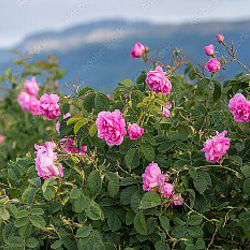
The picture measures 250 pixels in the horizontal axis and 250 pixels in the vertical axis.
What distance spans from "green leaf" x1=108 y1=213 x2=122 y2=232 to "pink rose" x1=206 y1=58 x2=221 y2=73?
0.59m

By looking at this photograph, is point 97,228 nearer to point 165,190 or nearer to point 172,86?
point 165,190

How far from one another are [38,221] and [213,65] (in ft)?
2.50

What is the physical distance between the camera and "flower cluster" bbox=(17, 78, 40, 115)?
3.24 meters

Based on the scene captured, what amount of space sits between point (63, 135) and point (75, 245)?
0.38m

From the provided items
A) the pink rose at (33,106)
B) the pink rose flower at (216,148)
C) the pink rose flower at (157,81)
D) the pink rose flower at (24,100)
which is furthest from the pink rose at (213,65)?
the pink rose flower at (24,100)

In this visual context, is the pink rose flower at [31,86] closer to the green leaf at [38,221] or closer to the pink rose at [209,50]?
the pink rose at [209,50]

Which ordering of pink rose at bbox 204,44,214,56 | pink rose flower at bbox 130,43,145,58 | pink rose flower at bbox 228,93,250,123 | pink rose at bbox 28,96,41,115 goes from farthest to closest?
1. pink rose at bbox 28,96,41,115
2. pink rose flower at bbox 130,43,145,58
3. pink rose at bbox 204,44,214,56
4. pink rose flower at bbox 228,93,250,123

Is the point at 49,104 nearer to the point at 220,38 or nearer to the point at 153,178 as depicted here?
the point at 153,178

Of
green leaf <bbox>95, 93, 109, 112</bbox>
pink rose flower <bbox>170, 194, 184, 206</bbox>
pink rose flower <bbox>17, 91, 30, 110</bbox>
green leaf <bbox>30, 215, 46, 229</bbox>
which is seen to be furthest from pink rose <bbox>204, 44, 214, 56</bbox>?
pink rose flower <bbox>17, 91, 30, 110</bbox>

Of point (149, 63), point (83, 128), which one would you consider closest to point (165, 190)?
point (83, 128)

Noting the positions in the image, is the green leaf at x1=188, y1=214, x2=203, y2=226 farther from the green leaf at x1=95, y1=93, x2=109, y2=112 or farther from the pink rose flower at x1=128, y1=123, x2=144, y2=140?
the green leaf at x1=95, y1=93, x2=109, y2=112

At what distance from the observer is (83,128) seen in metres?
1.63

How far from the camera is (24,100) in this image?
3.34m

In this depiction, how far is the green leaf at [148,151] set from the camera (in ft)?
4.85
